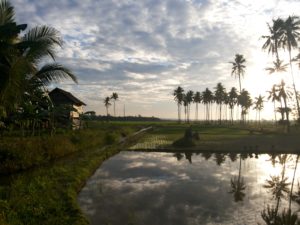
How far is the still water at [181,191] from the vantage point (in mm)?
10609

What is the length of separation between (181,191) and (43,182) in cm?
584

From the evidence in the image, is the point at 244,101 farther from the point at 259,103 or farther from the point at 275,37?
the point at 275,37

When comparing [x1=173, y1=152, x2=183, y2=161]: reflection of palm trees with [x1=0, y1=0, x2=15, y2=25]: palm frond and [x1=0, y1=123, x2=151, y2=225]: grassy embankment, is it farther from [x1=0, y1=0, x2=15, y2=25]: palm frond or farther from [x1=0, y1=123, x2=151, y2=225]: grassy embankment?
[x1=0, y1=0, x2=15, y2=25]: palm frond

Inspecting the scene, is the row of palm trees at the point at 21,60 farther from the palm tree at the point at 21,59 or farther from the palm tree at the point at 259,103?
the palm tree at the point at 259,103

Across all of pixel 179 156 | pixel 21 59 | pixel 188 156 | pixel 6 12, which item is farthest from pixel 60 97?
pixel 21 59

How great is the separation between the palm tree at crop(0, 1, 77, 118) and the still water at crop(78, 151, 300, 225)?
4.84 meters

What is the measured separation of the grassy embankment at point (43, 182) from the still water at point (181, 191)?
2.32 feet

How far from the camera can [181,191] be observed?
14328 millimetres

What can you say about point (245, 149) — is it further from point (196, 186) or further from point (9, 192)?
point (9, 192)

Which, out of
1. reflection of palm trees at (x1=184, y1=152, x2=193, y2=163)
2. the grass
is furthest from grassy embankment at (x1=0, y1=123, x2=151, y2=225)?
reflection of palm trees at (x1=184, y1=152, x2=193, y2=163)

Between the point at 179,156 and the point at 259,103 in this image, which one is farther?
the point at 259,103

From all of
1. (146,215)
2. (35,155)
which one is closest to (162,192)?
(146,215)

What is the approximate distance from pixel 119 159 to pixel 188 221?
14.8m

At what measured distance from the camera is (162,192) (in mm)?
14070
